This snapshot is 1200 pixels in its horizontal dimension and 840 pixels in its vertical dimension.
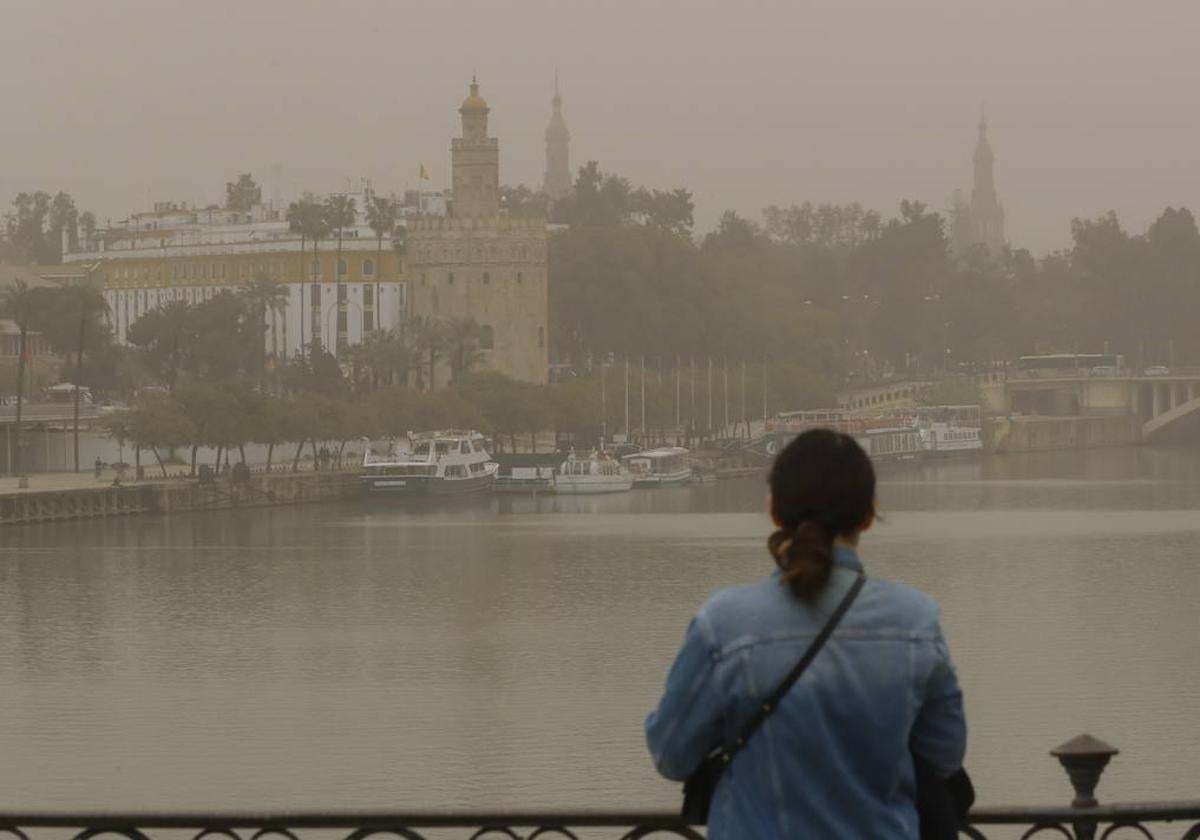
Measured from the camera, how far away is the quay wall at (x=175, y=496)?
49344mm

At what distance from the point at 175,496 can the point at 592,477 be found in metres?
14.7

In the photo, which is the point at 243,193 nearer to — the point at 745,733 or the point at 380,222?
the point at 380,222

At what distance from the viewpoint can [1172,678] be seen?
25594mm

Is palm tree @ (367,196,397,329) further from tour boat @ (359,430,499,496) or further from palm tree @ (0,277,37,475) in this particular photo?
tour boat @ (359,430,499,496)

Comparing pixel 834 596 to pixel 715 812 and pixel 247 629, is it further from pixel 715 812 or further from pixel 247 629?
pixel 247 629

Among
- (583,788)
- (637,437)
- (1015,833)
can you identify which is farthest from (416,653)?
(637,437)

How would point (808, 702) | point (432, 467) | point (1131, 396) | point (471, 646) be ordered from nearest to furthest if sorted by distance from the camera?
point (808, 702), point (471, 646), point (432, 467), point (1131, 396)

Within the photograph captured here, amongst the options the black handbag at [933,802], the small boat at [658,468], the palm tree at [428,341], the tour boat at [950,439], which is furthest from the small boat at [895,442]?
the black handbag at [933,802]

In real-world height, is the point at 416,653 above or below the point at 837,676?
below

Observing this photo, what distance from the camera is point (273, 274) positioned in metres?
96.9

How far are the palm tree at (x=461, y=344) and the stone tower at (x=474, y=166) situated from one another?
33.7 feet

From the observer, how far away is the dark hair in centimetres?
353

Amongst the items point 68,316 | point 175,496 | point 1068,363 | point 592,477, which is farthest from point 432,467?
point 1068,363

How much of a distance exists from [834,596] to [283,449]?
6416 centimetres
